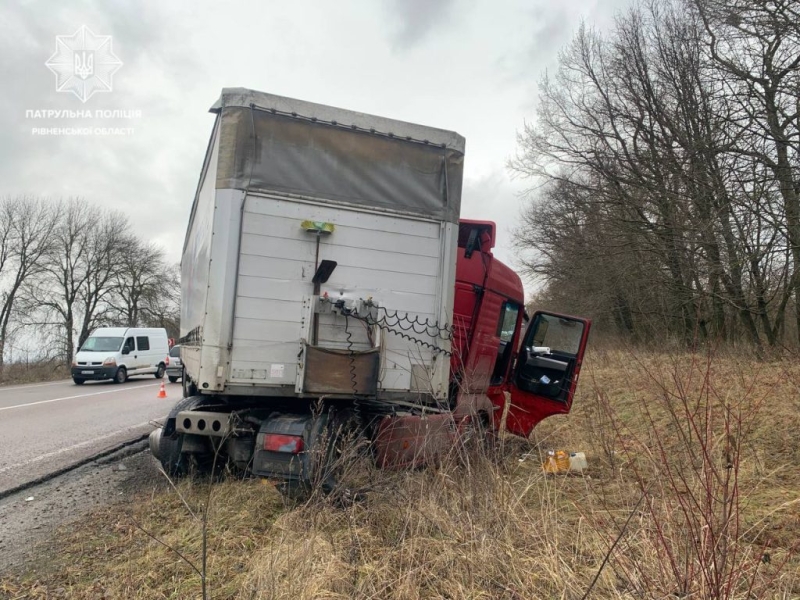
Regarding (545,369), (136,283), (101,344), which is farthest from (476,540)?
(136,283)

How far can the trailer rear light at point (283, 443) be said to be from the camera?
3.98 m

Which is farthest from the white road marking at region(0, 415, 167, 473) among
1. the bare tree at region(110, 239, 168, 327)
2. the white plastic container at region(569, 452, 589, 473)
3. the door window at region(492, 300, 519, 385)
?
the bare tree at region(110, 239, 168, 327)

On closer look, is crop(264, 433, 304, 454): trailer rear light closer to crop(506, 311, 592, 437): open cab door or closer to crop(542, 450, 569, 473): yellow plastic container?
crop(542, 450, 569, 473): yellow plastic container

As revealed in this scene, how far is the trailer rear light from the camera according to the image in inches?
157

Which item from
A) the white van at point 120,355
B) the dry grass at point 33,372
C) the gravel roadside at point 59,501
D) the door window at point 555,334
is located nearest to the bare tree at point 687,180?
the door window at point 555,334

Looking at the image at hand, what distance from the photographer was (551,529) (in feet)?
9.66

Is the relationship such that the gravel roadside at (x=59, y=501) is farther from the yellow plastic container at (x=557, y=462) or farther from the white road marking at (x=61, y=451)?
the yellow plastic container at (x=557, y=462)

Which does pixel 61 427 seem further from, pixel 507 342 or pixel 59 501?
pixel 507 342

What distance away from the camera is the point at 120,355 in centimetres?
2105

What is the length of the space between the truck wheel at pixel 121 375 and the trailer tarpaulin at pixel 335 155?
1902 cm

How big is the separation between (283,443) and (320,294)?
1178mm

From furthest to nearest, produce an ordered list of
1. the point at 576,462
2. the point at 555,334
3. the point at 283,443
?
the point at 555,334
the point at 576,462
the point at 283,443

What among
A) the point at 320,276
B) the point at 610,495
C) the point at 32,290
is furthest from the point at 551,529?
the point at 32,290

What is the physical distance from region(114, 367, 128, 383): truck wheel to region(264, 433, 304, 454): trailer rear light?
19.0 metres
